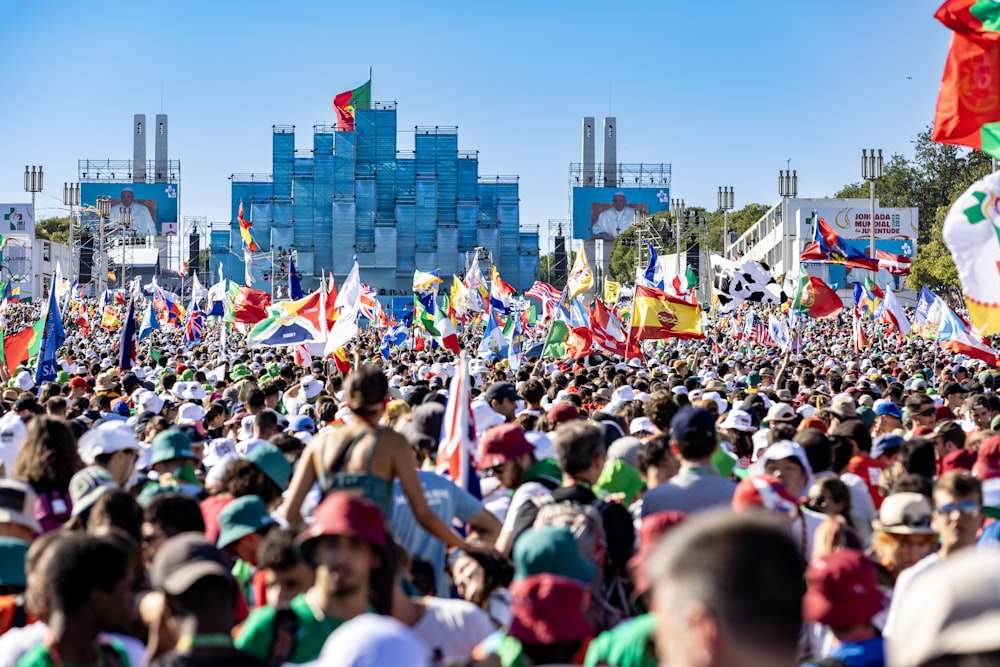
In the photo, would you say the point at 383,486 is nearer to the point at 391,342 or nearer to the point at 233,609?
the point at 233,609

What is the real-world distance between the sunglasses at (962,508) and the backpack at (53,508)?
3.54 metres

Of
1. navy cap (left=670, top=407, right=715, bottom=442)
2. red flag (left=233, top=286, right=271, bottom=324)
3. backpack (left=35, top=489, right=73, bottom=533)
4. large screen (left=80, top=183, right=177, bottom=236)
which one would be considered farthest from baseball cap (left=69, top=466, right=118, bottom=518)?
large screen (left=80, top=183, right=177, bottom=236)

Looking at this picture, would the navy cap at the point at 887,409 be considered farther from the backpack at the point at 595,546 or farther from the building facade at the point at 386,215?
the building facade at the point at 386,215

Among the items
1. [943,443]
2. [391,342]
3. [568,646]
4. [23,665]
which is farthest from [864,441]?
[391,342]

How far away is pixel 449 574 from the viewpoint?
18.5 ft

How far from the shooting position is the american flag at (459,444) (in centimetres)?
620

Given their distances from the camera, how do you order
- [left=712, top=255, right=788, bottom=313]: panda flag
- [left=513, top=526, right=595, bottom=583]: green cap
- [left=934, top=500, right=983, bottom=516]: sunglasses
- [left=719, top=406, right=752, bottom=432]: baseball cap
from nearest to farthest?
[left=513, top=526, right=595, bottom=583]: green cap → [left=934, top=500, right=983, bottom=516]: sunglasses → [left=719, top=406, right=752, bottom=432]: baseball cap → [left=712, top=255, right=788, bottom=313]: panda flag

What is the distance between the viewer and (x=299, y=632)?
3.79 m

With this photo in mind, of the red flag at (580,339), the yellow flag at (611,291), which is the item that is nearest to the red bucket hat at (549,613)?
the red flag at (580,339)

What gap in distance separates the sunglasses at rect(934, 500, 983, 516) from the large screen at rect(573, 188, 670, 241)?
94.4 metres

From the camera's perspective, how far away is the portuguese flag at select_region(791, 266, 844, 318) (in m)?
23.2

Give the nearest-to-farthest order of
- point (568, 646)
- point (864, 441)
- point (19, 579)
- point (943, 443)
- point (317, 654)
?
point (568, 646) < point (317, 654) < point (19, 579) < point (864, 441) < point (943, 443)

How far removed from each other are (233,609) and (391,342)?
29760 mm

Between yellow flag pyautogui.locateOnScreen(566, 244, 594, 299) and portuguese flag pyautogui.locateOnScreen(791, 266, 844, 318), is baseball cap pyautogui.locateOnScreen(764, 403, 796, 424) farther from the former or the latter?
yellow flag pyautogui.locateOnScreen(566, 244, 594, 299)
